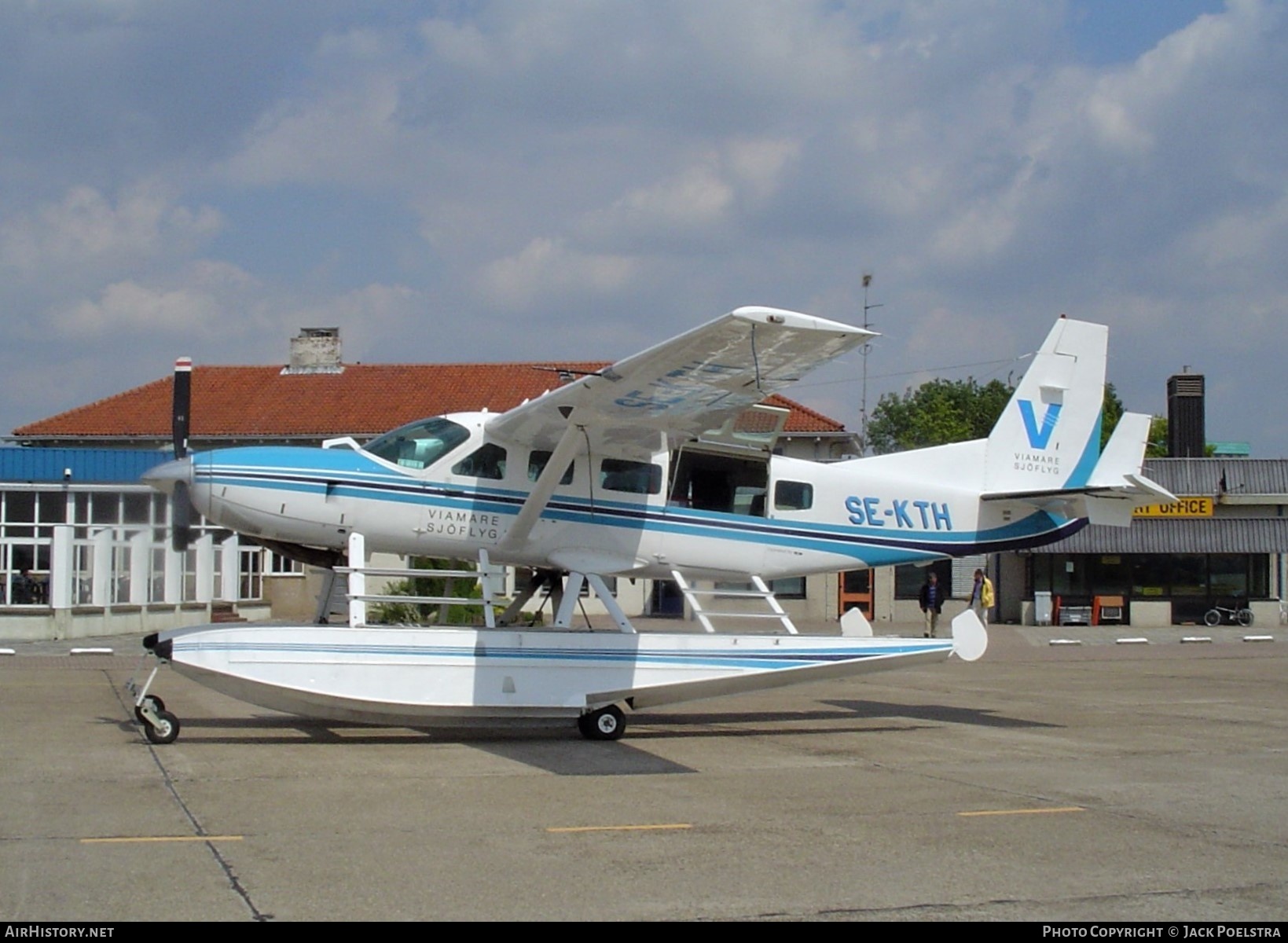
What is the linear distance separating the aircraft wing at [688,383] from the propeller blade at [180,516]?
3.22 meters

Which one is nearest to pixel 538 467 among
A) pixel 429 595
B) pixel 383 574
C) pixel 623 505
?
pixel 623 505

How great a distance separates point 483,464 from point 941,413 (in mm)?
76601

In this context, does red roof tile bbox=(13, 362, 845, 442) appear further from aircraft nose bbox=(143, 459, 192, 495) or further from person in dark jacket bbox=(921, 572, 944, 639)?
aircraft nose bbox=(143, 459, 192, 495)

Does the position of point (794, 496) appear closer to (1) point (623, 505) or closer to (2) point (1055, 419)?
(1) point (623, 505)

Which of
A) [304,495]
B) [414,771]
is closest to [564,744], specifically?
[414,771]

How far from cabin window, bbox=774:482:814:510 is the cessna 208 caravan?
23mm

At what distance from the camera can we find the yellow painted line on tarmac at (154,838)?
732cm

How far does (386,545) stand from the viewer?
43.7ft

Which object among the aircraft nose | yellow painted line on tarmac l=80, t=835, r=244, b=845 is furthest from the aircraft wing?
yellow painted line on tarmac l=80, t=835, r=244, b=845

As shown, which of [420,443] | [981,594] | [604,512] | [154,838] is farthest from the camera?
[981,594]

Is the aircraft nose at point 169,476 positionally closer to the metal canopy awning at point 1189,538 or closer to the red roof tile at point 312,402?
the red roof tile at point 312,402

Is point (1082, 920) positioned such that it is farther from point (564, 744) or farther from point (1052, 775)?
point (564, 744)

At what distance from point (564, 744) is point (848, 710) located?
200 inches

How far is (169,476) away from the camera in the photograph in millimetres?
12367
